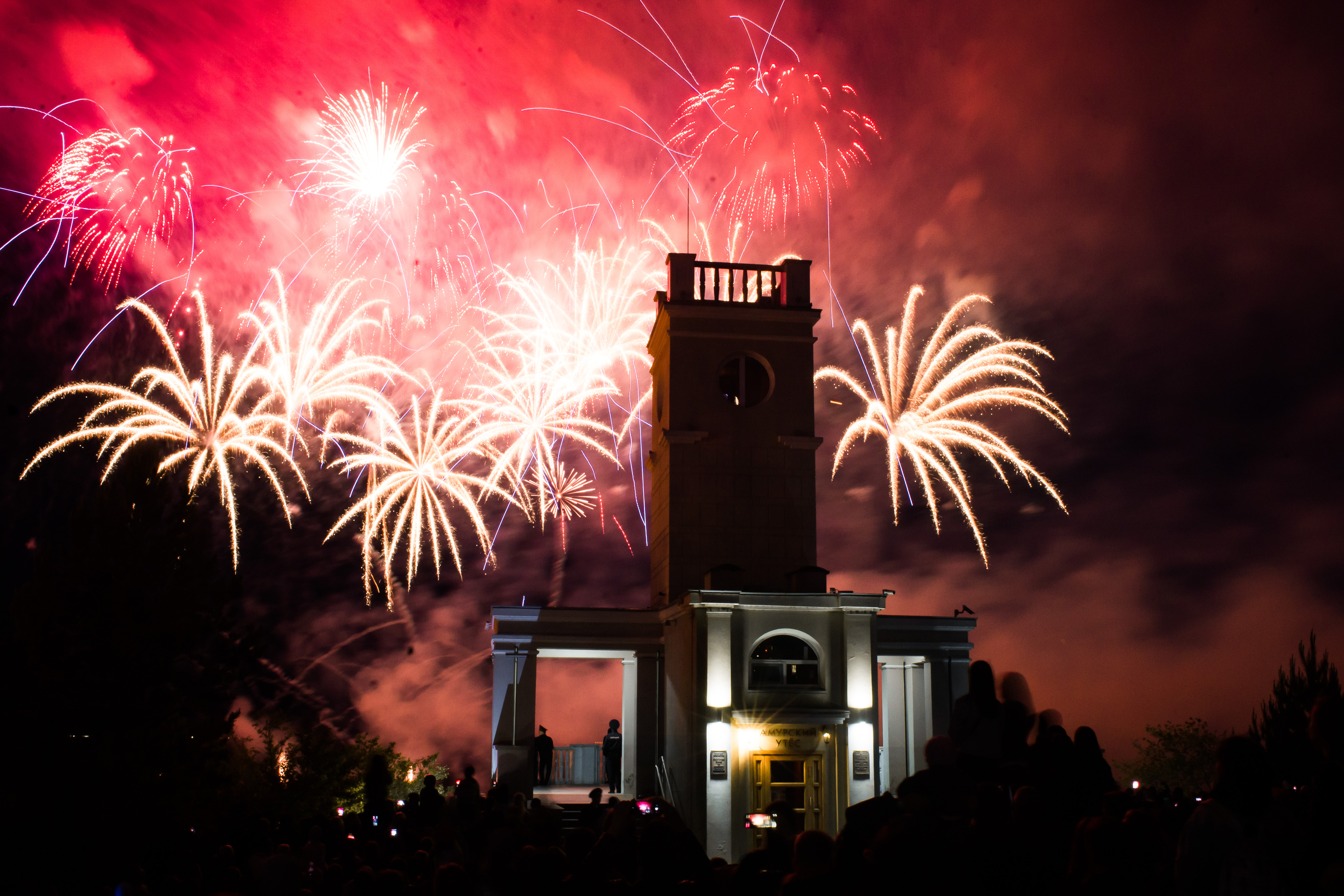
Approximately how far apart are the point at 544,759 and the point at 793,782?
6.62 meters

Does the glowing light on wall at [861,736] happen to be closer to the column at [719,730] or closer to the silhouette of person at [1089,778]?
the column at [719,730]

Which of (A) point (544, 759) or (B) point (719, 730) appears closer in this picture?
(B) point (719, 730)

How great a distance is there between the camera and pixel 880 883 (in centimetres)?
582

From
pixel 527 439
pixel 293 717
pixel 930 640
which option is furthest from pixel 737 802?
pixel 293 717

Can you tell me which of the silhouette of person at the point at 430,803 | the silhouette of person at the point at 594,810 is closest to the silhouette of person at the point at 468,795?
the silhouette of person at the point at 430,803

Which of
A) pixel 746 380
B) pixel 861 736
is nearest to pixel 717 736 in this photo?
pixel 861 736

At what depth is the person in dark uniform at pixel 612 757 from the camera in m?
28.2

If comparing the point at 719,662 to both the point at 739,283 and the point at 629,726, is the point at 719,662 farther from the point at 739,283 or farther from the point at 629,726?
the point at 739,283

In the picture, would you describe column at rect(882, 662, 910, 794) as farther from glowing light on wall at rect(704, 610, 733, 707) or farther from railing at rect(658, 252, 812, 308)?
railing at rect(658, 252, 812, 308)

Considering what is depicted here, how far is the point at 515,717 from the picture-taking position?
90.2ft

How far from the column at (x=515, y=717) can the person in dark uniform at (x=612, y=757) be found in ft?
6.89

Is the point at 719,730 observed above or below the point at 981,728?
above

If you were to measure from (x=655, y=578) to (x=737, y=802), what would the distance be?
846cm

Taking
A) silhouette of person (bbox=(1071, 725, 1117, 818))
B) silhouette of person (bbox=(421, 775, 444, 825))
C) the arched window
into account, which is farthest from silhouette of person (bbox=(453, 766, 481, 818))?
the arched window
